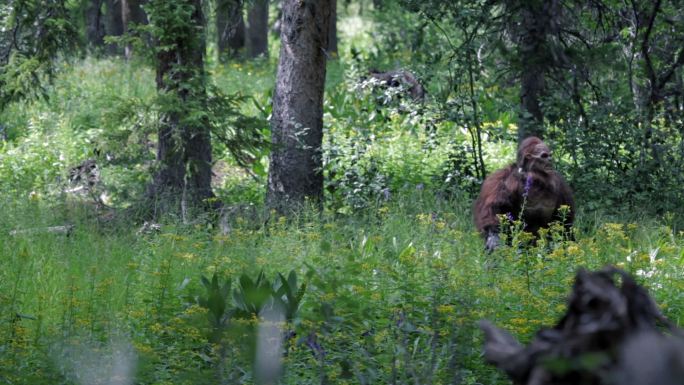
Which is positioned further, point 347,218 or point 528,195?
point 347,218

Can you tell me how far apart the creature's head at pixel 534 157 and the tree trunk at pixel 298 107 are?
11.6 ft

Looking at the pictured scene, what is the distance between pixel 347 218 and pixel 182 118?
2.32m

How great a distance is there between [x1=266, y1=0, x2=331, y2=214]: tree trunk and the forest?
28 mm

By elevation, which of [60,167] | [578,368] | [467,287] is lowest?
[60,167]

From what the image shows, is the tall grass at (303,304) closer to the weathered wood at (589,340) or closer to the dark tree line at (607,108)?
the weathered wood at (589,340)

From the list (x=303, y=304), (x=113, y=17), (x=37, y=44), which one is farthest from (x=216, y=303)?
(x=113, y=17)

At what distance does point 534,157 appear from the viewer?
27.2 feet

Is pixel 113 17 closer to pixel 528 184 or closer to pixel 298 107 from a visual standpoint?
pixel 298 107

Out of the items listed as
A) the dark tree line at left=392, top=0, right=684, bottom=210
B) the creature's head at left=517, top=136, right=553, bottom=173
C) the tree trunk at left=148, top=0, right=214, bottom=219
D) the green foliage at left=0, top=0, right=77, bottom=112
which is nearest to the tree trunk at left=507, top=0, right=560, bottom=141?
the dark tree line at left=392, top=0, right=684, bottom=210

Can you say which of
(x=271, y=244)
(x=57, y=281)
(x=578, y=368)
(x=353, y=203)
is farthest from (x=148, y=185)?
(x=578, y=368)

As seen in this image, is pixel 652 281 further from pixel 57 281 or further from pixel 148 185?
pixel 148 185

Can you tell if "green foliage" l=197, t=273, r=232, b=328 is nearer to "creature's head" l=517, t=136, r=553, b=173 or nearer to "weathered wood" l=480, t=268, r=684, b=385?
"weathered wood" l=480, t=268, r=684, b=385

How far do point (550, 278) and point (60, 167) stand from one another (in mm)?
9836

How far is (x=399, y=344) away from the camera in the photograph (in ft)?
16.4
